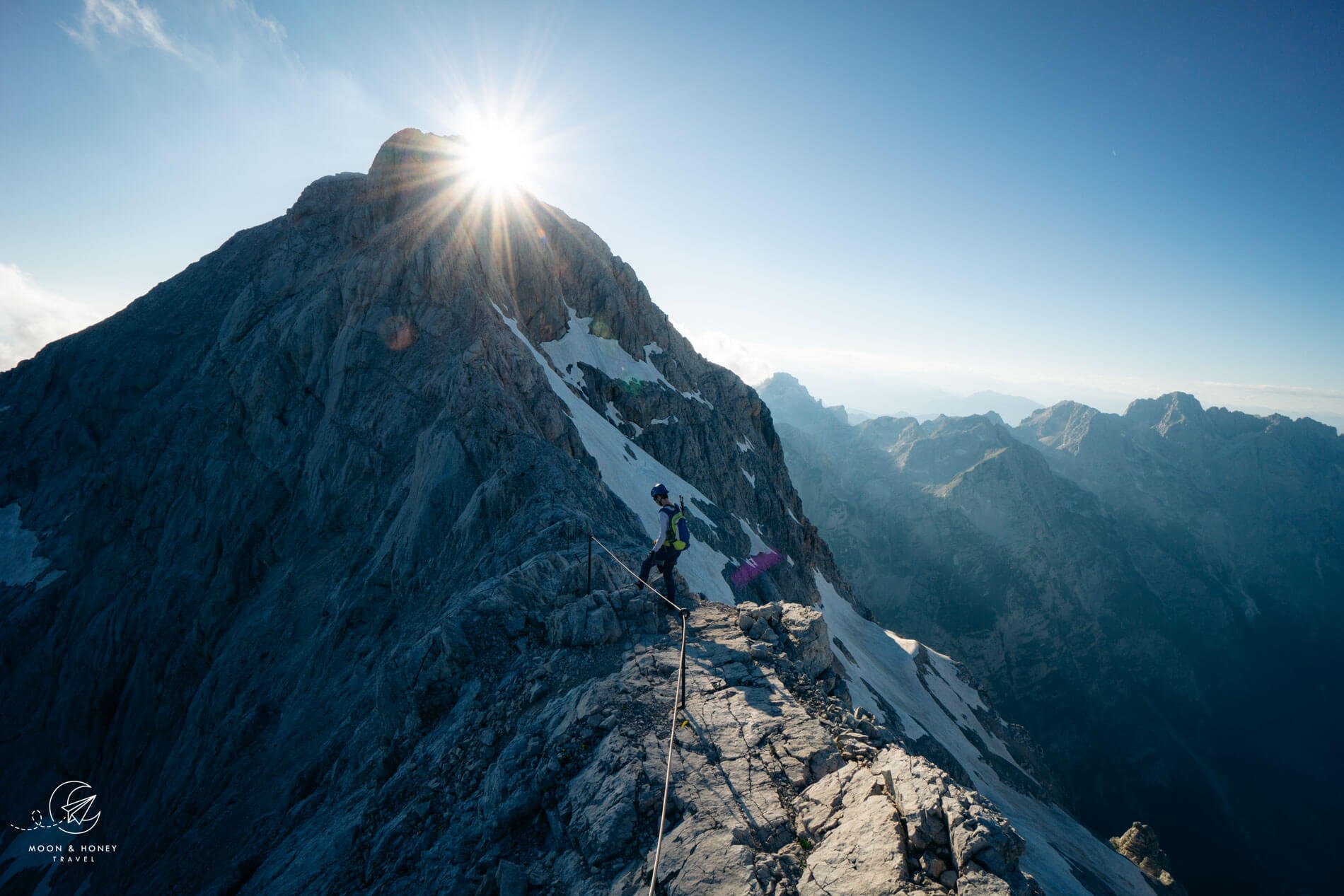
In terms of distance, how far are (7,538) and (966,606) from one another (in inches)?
7513

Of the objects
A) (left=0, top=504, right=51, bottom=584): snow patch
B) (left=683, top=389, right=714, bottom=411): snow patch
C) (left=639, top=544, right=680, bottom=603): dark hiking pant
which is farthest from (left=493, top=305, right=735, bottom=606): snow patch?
(left=0, top=504, right=51, bottom=584): snow patch

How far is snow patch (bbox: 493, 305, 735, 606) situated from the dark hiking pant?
17.5m

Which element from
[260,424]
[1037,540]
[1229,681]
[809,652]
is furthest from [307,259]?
[1229,681]

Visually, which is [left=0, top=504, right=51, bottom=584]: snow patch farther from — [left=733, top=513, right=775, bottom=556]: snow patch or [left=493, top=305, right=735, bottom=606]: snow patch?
[left=733, top=513, right=775, bottom=556]: snow patch

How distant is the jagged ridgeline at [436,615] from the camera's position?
28.6ft

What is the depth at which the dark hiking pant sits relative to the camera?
14172mm

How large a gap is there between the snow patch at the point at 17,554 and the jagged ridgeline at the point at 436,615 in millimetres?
278

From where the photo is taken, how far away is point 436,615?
62.0 ft

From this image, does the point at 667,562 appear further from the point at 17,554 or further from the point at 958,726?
the point at 17,554

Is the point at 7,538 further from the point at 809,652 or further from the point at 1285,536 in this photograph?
the point at 1285,536

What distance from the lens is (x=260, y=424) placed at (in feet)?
125

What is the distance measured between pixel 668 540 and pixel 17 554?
60.2m

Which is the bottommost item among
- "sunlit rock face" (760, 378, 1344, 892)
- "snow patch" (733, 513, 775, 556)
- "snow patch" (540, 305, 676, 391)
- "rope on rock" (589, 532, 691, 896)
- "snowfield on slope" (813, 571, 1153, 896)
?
"sunlit rock face" (760, 378, 1344, 892)

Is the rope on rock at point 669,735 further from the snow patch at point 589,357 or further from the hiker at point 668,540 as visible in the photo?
the snow patch at point 589,357
